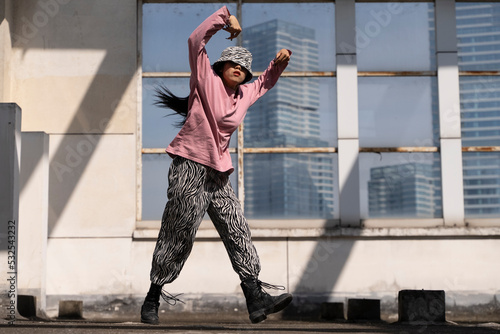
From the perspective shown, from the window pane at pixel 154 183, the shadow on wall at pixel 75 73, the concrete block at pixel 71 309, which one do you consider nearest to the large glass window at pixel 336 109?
the window pane at pixel 154 183

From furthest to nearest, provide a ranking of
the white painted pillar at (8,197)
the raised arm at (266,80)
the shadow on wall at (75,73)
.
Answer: the shadow on wall at (75,73) → the white painted pillar at (8,197) → the raised arm at (266,80)

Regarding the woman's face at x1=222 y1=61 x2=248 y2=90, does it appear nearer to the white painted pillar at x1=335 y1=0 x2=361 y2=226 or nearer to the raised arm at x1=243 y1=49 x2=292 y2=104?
the raised arm at x1=243 y1=49 x2=292 y2=104

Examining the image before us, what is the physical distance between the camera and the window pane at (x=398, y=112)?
9430 millimetres

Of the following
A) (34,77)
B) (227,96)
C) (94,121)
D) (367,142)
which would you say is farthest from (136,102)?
(227,96)

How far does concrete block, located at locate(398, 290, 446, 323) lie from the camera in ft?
25.8

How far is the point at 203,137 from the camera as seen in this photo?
5.76m

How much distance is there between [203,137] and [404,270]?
13.0 feet

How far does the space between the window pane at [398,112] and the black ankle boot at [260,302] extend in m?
3.87

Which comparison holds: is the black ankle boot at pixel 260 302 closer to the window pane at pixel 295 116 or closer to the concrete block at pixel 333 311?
the concrete block at pixel 333 311

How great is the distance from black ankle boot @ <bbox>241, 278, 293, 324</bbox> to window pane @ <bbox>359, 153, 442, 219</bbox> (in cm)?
365

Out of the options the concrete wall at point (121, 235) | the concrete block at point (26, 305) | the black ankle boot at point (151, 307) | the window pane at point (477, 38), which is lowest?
the concrete block at point (26, 305)

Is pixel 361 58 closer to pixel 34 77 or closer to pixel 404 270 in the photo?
pixel 404 270

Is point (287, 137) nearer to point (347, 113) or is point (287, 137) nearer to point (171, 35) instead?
point (347, 113)

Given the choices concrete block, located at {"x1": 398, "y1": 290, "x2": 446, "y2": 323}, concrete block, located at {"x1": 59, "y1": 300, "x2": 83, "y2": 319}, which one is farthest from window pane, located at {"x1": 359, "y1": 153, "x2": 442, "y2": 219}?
concrete block, located at {"x1": 59, "y1": 300, "x2": 83, "y2": 319}
